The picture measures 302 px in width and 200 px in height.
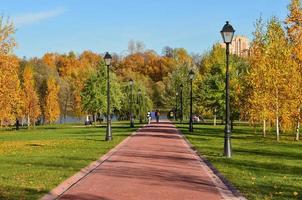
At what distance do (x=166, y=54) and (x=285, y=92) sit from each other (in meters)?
113

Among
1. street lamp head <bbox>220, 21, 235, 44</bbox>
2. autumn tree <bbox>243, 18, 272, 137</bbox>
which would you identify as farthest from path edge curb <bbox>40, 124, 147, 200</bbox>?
autumn tree <bbox>243, 18, 272, 137</bbox>

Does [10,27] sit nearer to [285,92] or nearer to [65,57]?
[285,92]

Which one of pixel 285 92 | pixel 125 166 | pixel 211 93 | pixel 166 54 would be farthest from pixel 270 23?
pixel 166 54

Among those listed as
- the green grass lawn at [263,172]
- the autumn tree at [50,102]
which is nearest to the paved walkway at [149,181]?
the green grass lawn at [263,172]

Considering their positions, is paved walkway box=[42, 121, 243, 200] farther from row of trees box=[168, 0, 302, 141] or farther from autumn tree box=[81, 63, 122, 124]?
autumn tree box=[81, 63, 122, 124]

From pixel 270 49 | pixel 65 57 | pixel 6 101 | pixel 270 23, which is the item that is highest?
pixel 65 57

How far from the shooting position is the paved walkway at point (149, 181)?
1021cm

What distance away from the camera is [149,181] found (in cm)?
1216

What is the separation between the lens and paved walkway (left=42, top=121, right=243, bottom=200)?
33.5ft

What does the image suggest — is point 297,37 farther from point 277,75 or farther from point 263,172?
point 263,172

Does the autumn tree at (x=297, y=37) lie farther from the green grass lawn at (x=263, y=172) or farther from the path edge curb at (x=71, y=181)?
the path edge curb at (x=71, y=181)

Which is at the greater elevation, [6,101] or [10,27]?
[10,27]

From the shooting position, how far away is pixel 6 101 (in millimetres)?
34969

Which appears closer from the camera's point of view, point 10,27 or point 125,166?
point 125,166
